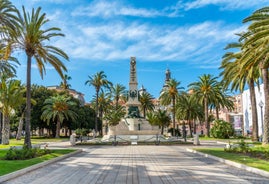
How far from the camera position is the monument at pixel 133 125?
40.8m

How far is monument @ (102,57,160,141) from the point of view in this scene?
40844 mm

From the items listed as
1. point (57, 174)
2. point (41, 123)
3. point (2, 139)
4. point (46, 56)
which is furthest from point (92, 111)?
point (57, 174)

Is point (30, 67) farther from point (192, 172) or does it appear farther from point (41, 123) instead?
point (41, 123)

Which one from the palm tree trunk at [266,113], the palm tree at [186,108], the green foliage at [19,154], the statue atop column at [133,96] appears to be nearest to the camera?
the green foliage at [19,154]

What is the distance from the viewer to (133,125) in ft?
144

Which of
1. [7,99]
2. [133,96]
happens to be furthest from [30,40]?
[133,96]

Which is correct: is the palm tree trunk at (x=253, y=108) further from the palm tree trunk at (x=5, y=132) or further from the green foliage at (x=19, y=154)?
the palm tree trunk at (x=5, y=132)

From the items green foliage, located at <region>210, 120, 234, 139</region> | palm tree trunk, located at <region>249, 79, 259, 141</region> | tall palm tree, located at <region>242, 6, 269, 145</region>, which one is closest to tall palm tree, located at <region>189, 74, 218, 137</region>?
green foliage, located at <region>210, 120, 234, 139</region>

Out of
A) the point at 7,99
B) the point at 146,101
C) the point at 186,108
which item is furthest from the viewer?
the point at 146,101

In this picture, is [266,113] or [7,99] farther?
[7,99]

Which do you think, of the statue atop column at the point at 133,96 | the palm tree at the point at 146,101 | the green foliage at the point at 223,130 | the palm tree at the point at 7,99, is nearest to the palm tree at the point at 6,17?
the palm tree at the point at 7,99

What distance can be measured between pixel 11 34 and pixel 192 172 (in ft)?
54.5

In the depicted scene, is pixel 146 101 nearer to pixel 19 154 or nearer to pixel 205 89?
pixel 205 89

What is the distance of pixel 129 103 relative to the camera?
46.2 m
